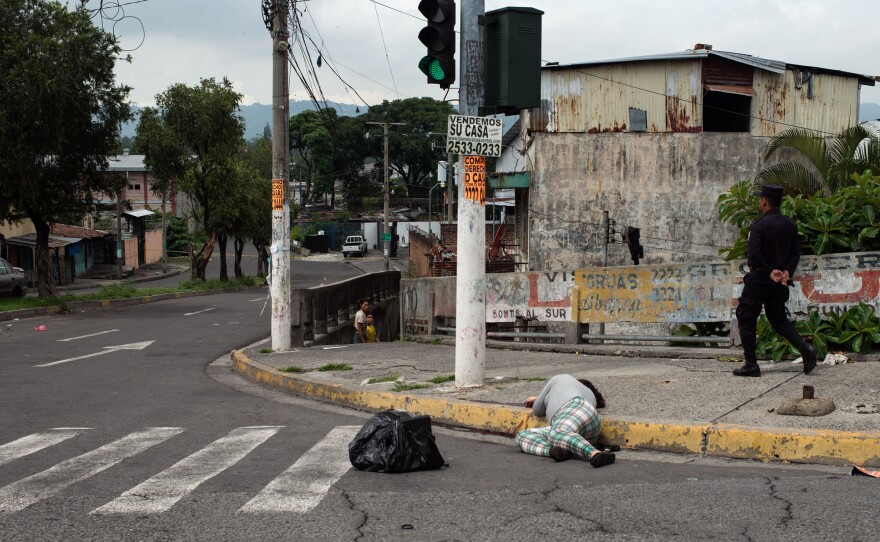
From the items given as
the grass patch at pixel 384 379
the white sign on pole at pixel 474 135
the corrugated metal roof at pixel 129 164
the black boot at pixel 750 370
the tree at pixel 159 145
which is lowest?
the grass patch at pixel 384 379

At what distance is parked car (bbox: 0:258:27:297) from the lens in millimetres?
32375

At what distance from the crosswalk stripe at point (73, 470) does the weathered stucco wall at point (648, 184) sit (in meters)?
18.9

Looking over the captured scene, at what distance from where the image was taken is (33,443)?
7855mm

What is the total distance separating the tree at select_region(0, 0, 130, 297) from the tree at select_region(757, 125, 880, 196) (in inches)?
769

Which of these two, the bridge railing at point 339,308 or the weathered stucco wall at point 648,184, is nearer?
the bridge railing at point 339,308

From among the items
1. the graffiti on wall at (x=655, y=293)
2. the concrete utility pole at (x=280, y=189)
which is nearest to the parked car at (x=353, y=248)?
the concrete utility pole at (x=280, y=189)

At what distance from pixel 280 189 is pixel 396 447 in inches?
349

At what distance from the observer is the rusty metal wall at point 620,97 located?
25.5m

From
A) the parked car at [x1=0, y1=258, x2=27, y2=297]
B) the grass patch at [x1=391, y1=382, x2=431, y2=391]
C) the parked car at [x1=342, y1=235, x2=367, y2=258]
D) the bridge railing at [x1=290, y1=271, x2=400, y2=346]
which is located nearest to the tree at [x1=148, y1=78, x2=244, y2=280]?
the parked car at [x1=0, y1=258, x2=27, y2=297]

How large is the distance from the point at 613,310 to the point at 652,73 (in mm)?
14586

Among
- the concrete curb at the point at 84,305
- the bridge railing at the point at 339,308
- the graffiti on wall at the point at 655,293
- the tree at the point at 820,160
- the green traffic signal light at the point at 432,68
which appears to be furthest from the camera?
the concrete curb at the point at 84,305

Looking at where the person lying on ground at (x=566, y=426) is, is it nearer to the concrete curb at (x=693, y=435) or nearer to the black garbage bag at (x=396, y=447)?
the concrete curb at (x=693, y=435)

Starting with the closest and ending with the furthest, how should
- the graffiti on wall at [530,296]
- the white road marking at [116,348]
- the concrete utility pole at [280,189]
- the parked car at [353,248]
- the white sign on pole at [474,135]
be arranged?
the white sign on pole at [474,135] → the graffiti on wall at [530,296] → the concrete utility pole at [280,189] → the white road marking at [116,348] → the parked car at [353,248]

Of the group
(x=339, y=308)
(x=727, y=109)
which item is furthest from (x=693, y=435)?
(x=727, y=109)
